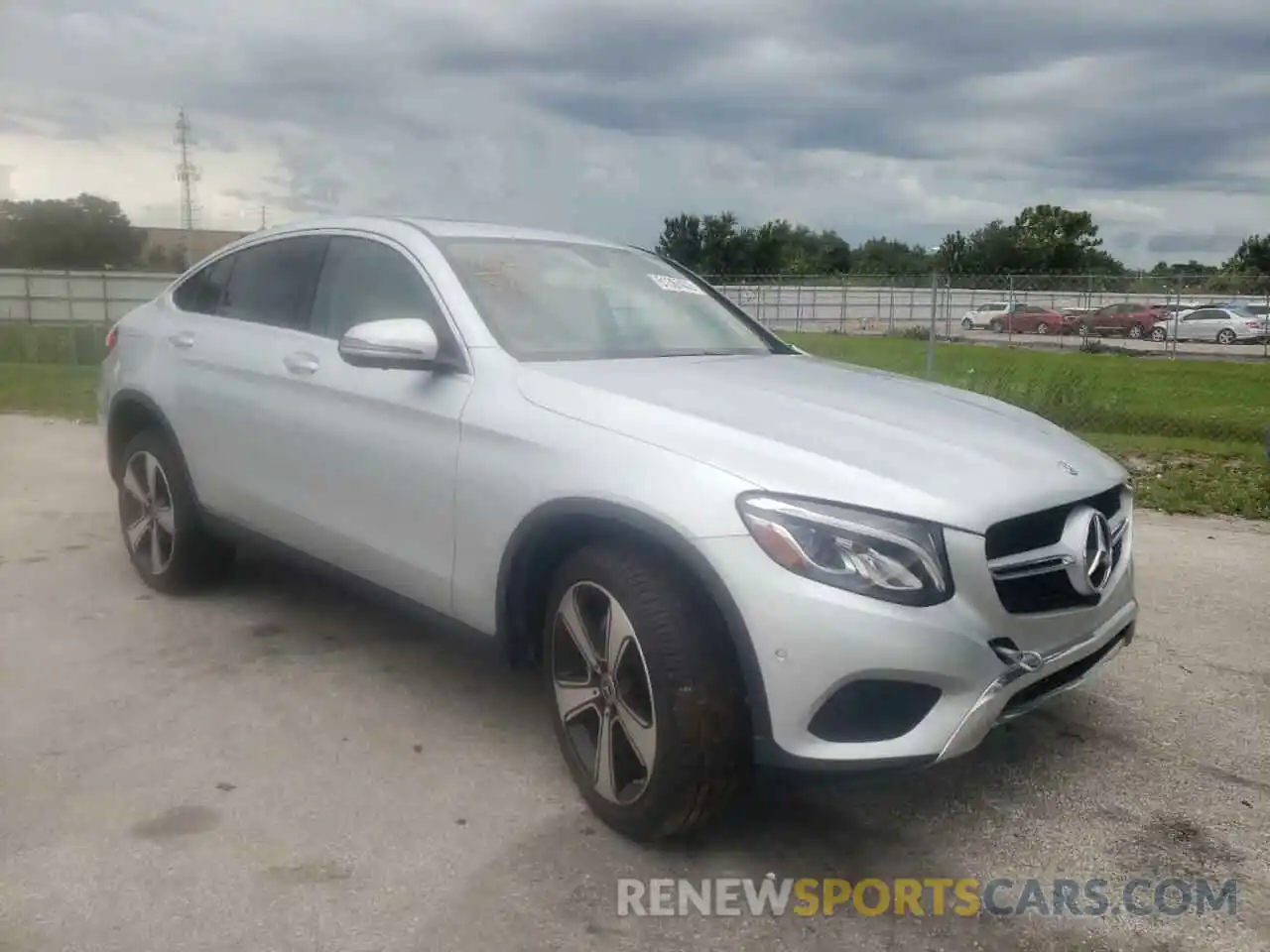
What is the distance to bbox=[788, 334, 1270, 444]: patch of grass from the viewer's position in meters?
11.6

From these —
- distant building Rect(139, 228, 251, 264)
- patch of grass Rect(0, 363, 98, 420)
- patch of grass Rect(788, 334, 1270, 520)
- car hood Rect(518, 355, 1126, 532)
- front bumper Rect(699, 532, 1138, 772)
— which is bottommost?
patch of grass Rect(0, 363, 98, 420)

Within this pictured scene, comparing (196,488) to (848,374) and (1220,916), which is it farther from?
(1220,916)

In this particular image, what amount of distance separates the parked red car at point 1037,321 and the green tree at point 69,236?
74.8 ft

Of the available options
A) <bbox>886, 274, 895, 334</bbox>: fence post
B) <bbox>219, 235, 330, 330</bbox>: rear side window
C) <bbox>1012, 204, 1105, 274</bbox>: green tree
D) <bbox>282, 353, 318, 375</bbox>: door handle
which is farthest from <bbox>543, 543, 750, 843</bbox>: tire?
<bbox>1012, 204, 1105, 274</bbox>: green tree

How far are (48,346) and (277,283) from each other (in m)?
17.3

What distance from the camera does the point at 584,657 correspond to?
323 centimetres

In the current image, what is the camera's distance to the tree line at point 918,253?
30391 millimetres

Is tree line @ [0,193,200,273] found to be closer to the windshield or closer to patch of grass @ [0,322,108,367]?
patch of grass @ [0,322,108,367]

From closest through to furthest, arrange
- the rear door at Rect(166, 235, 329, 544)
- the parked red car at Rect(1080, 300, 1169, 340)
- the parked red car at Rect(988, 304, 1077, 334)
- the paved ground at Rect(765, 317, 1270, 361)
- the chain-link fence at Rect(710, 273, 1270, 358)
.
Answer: the rear door at Rect(166, 235, 329, 544)
the chain-link fence at Rect(710, 273, 1270, 358)
the paved ground at Rect(765, 317, 1270, 361)
the parked red car at Rect(1080, 300, 1169, 340)
the parked red car at Rect(988, 304, 1077, 334)

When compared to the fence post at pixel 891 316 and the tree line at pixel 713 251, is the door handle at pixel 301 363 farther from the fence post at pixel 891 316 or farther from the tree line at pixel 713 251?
the fence post at pixel 891 316

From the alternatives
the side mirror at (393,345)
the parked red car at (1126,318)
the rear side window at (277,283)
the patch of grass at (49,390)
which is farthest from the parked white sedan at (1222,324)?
the side mirror at (393,345)

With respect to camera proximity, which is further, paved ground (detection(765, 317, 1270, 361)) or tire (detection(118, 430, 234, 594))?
paved ground (detection(765, 317, 1270, 361))

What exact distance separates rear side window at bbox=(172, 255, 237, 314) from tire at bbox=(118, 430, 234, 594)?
0.60m

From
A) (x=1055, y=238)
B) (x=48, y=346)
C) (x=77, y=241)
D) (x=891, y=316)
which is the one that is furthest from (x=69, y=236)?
(x=1055, y=238)
